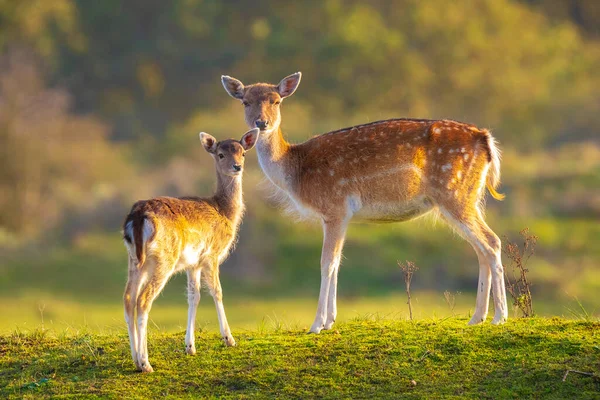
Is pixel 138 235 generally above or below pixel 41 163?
below

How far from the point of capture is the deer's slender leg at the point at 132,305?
900cm

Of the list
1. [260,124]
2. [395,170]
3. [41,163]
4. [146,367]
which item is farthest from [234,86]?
[41,163]

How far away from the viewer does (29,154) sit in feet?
117

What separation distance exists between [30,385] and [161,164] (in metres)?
33.6

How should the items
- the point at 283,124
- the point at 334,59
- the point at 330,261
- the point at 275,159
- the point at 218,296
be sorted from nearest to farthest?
the point at 218,296 → the point at 330,261 → the point at 275,159 → the point at 283,124 → the point at 334,59

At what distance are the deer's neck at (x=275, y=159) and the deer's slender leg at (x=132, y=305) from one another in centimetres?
283

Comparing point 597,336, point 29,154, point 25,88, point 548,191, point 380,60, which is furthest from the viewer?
point 380,60

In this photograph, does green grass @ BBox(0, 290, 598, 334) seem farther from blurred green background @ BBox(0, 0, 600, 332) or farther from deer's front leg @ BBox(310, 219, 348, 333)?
deer's front leg @ BBox(310, 219, 348, 333)

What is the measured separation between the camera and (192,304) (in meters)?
9.87

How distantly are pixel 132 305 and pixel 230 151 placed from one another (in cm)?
258

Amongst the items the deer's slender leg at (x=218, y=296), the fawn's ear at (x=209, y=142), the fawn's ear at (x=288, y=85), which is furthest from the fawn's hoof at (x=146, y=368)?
the fawn's ear at (x=288, y=85)

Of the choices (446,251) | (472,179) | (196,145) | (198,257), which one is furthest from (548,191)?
(198,257)

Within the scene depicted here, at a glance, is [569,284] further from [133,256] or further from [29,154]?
[29,154]

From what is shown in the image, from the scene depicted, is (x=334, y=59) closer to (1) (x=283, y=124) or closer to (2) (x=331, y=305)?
(1) (x=283, y=124)
